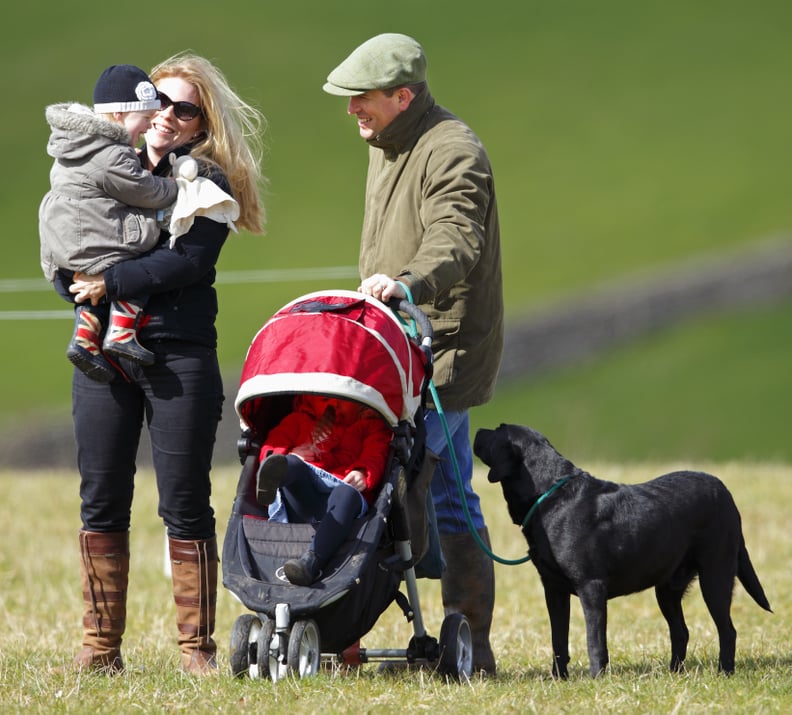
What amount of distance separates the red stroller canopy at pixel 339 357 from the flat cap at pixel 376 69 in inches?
29.1

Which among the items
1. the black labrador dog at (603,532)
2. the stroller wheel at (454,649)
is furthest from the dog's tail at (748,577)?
the stroller wheel at (454,649)

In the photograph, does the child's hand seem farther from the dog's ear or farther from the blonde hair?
the blonde hair

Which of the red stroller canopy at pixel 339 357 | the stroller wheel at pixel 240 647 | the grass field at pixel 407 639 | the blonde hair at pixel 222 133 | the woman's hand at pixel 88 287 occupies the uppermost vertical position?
the blonde hair at pixel 222 133

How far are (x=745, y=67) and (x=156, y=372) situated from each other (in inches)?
1192

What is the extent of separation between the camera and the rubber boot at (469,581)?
4859 millimetres

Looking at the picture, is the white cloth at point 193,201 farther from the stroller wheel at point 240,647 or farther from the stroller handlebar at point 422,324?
the stroller wheel at point 240,647

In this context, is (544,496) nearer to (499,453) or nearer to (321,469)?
(499,453)

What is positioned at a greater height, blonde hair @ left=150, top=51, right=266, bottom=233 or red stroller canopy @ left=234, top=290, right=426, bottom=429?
blonde hair @ left=150, top=51, right=266, bottom=233

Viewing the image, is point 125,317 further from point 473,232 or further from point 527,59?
point 527,59

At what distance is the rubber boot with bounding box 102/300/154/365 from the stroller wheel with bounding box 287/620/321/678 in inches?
38.8

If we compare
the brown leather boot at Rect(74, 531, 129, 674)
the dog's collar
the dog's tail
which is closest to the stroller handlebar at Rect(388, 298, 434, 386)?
the dog's collar

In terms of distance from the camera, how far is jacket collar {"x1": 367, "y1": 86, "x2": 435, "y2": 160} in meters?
4.64

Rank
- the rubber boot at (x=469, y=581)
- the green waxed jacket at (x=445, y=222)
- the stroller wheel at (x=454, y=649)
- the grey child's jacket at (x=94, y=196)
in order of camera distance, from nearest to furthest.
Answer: the grey child's jacket at (x=94, y=196) → the stroller wheel at (x=454, y=649) → the green waxed jacket at (x=445, y=222) → the rubber boot at (x=469, y=581)

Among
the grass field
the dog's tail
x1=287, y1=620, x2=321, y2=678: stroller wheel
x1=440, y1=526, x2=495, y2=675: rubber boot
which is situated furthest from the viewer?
x1=440, y1=526, x2=495, y2=675: rubber boot
